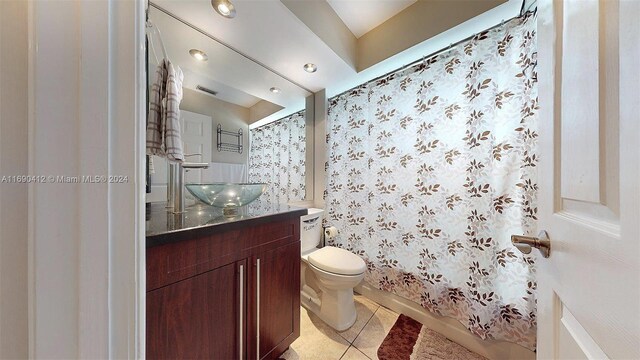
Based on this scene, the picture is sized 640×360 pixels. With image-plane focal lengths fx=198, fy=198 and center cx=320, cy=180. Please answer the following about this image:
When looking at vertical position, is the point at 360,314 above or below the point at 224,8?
below

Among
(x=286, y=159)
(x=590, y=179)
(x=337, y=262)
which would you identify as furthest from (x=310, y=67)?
(x=590, y=179)

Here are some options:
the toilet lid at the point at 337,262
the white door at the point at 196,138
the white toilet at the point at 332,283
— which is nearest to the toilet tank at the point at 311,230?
the white toilet at the point at 332,283

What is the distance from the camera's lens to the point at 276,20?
3.76 feet

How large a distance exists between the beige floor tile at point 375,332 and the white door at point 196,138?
1518 mm

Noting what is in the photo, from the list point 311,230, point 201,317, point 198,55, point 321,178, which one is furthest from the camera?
point 321,178

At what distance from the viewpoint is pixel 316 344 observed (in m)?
1.29

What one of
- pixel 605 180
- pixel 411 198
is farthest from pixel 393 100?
pixel 605 180

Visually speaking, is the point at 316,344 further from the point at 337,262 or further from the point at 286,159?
the point at 286,159

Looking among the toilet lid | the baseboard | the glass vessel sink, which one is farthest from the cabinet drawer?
the baseboard

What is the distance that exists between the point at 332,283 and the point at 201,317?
0.85 m

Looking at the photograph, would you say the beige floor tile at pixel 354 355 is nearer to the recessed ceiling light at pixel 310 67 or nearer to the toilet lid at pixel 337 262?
the toilet lid at pixel 337 262

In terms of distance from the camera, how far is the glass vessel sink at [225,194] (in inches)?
37.8

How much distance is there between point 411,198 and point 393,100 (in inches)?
30.5

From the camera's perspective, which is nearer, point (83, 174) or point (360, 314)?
point (83, 174)
